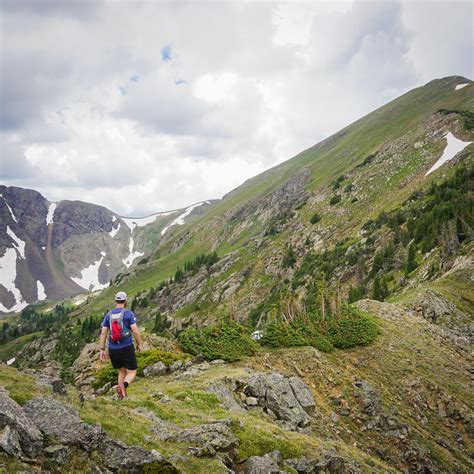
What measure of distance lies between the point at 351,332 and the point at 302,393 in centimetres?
957

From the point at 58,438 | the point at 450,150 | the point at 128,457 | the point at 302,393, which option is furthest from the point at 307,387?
the point at 450,150

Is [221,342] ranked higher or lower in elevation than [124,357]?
lower

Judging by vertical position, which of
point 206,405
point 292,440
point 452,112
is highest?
point 452,112

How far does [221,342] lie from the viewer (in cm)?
2264

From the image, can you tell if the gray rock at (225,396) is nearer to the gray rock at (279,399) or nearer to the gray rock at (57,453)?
the gray rock at (279,399)

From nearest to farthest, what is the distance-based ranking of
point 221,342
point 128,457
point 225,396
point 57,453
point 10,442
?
1. point 10,442
2. point 57,453
3. point 128,457
4. point 225,396
5. point 221,342

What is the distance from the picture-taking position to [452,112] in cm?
12581

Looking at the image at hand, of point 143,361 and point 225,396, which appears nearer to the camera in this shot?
point 225,396

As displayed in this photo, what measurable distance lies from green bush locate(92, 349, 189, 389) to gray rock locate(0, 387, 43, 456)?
9.52 m

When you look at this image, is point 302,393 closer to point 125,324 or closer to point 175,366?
point 175,366

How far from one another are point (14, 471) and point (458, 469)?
19996mm

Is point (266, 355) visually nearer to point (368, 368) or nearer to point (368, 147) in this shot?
point (368, 368)

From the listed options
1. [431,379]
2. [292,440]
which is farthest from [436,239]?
[292,440]

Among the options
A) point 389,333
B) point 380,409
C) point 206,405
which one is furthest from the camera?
point 389,333
